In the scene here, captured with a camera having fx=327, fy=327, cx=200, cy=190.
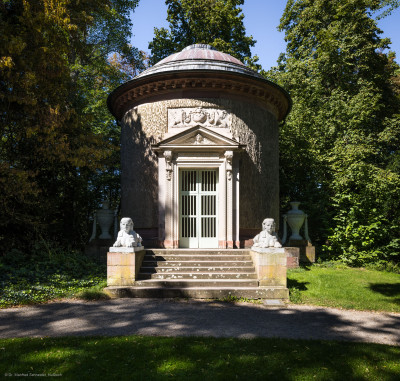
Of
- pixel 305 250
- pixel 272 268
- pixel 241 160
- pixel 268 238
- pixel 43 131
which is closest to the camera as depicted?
pixel 272 268

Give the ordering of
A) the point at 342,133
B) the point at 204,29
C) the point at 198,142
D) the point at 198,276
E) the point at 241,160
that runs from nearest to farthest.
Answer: the point at 198,276 < the point at 198,142 < the point at 241,160 < the point at 342,133 < the point at 204,29

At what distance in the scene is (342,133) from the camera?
14.9 meters

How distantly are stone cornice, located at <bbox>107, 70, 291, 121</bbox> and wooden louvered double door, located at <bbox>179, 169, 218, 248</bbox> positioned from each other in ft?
8.53

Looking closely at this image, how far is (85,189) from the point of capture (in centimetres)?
1305

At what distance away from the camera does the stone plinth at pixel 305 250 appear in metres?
10.6

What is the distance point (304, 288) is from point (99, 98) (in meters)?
15.4

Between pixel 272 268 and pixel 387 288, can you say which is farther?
pixel 387 288

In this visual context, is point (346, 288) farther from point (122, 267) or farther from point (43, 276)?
point (43, 276)

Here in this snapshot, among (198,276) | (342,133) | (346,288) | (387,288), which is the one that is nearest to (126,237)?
(198,276)

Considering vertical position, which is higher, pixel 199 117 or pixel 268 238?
pixel 199 117

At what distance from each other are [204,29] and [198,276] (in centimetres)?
1736

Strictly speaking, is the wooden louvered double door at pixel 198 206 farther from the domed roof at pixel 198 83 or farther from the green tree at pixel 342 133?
the green tree at pixel 342 133

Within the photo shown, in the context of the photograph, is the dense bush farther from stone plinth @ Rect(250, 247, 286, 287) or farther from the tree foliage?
stone plinth @ Rect(250, 247, 286, 287)

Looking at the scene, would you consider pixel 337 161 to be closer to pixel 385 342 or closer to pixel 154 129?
pixel 154 129
